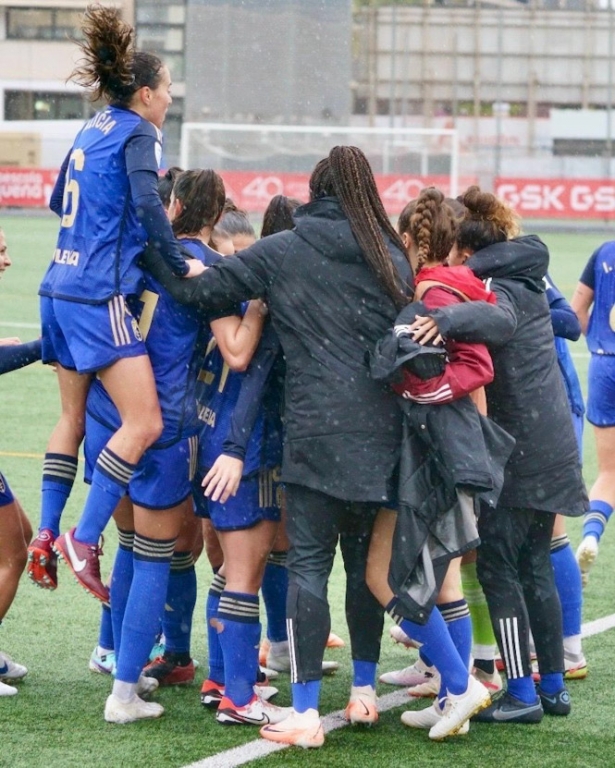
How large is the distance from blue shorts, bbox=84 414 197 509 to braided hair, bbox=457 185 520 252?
4.05 feet

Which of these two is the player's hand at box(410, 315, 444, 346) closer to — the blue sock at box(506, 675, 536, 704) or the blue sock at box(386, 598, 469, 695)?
the blue sock at box(386, 598, 469, 695)

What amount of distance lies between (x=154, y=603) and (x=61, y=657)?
105cm

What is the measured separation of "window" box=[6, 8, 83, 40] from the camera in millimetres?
58281

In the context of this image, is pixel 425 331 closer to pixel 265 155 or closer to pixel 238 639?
pixel 238 639

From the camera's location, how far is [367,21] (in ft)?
201

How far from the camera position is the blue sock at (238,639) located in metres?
4.64

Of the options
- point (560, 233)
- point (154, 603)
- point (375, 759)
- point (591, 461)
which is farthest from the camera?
point (560, 233)

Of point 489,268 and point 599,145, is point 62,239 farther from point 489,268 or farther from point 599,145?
point 599,145

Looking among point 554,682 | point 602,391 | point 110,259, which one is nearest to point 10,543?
point 110,259

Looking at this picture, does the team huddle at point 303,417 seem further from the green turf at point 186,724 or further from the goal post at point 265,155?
the goal post at point 265,155

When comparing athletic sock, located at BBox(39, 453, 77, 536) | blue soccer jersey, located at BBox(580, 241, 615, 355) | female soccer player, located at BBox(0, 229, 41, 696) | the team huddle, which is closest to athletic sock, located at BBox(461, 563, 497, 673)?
the team huddle

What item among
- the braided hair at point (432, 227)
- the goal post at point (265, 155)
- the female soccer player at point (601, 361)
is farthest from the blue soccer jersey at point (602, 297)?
the goal post at point (265, 155)

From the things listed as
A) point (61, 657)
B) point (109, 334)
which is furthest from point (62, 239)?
point (61, 657)

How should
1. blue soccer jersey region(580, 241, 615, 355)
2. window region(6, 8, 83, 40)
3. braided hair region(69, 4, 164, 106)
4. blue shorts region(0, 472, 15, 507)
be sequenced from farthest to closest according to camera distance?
1. window region(6, 8, 83, 40)
2. blue soccer jersey region(580, 241, 615, 355)
3. blue shorts region(0, 472, 15, 507)
4. braided hair region(69, 4, 164, 106)
